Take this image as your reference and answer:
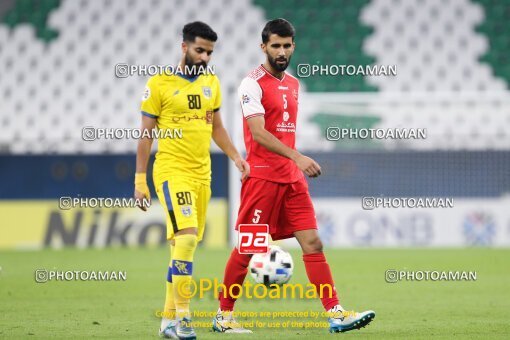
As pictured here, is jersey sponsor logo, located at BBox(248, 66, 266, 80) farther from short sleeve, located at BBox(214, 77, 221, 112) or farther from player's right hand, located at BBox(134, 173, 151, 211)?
player's right hand, located at BBox(134, 173, 151, 211)

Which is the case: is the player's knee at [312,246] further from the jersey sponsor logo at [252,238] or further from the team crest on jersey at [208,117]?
the team crest on jersey at [208,117]

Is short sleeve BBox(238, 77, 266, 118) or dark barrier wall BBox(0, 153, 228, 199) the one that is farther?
dark barrier wall BBox(0, 153, 228, 199)

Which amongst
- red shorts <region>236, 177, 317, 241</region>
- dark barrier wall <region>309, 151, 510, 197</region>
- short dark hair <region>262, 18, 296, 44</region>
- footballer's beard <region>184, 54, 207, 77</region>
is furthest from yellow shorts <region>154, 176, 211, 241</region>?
dark barrier wall <region>309, 151, 510, 197</region>

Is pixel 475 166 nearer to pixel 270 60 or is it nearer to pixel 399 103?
pixel 399 103

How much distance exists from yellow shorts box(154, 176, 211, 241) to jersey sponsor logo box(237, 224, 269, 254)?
13.4 inches

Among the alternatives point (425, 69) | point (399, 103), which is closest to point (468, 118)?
point (399, 103)

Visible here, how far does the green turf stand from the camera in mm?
6426

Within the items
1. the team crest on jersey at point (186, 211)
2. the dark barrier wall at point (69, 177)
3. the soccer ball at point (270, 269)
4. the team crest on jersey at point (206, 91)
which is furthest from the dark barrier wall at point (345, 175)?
the team crest on jersey at point (186, 211)

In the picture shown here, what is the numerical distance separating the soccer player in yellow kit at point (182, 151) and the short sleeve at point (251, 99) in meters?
0.20

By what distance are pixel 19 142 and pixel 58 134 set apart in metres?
2.20

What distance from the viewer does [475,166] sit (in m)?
14.9

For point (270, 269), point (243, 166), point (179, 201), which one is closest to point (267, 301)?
point (270, 269)

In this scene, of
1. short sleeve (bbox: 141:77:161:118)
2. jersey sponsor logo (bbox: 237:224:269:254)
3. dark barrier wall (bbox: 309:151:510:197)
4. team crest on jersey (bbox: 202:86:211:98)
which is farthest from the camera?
dark barrier wall (bbox: 309:151:510:197)

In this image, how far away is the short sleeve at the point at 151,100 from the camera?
613 cm
